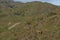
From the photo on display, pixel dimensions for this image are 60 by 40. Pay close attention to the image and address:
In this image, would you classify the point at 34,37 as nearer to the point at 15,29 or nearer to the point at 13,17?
the point at 15,29

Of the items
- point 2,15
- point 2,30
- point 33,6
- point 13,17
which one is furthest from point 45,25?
point 33,6

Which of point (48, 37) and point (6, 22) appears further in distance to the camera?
point (6, 22)

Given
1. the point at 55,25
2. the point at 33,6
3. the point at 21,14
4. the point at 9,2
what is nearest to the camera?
the point at 55,25

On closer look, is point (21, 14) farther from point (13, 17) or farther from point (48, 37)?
point (48, 37)

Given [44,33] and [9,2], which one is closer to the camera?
[44,33]

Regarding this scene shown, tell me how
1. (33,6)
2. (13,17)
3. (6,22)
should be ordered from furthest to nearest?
(33,6) < (13,17) < (6,22)

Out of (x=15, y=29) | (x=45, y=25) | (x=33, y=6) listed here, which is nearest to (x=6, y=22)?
(x=15, y=29)

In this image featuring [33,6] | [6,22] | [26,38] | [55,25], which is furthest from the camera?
[33,6]

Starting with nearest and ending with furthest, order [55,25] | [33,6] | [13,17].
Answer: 1. [55,25]
2. [13,17]
3. [33,6]
